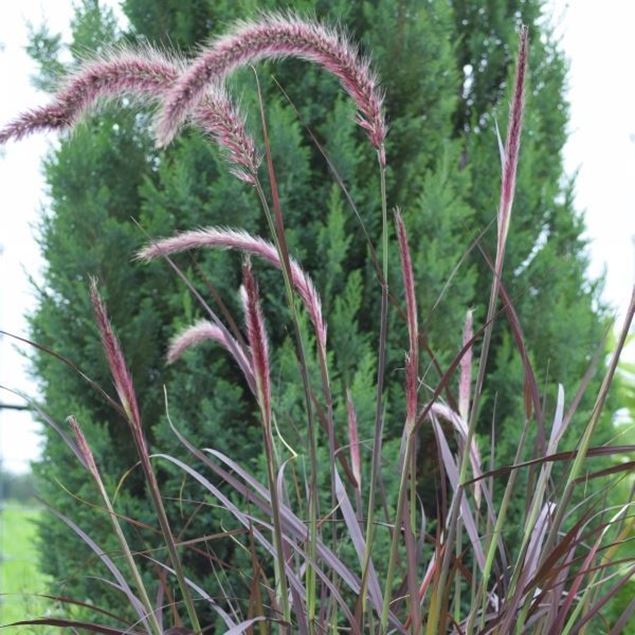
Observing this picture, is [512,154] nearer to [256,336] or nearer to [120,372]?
[256,336]

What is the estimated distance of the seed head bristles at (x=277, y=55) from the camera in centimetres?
120

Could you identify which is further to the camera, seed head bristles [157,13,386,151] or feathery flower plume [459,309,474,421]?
feathery flower plume [459,309,474,421]

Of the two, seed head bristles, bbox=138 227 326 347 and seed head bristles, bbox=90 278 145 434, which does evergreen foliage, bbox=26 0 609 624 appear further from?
seed head bristles, bbox=90 278 145 434

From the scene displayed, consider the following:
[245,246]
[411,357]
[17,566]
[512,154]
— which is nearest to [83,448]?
[245,246]

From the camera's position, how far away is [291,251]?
9.86 ft

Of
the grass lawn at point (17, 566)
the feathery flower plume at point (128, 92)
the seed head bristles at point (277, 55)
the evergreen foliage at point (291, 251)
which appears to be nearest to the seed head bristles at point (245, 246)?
the feathery flower plume at point (128, 92)

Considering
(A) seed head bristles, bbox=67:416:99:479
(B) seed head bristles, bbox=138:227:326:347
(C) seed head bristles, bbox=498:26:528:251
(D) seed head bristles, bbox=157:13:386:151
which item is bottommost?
(A) seed head bristles, bbox=67:416:99:479

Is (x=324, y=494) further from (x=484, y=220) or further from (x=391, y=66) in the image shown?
(x=391, y=66)

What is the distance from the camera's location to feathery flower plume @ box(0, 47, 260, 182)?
1.27 meters

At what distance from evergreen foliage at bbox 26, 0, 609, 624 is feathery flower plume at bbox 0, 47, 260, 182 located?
158 cm

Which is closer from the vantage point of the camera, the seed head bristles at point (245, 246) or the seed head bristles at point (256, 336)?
the seed head bristles at point (256, 336)

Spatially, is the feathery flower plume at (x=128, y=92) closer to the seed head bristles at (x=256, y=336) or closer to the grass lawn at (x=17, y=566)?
the seed head bristles at (x=256, y=336)

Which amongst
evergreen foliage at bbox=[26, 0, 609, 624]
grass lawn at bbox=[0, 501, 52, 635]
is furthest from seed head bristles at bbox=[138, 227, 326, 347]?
grass lawn at bbox=[0, 501, 52, 635]

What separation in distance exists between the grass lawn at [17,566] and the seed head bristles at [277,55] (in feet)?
6.61
